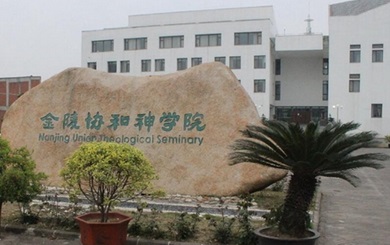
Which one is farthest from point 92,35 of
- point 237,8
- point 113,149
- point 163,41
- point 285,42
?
point 113,149

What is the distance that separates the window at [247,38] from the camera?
4041 cm

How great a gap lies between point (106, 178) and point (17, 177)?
65.5 inches

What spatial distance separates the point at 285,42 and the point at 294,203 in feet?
119

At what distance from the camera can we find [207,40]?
41.8 m

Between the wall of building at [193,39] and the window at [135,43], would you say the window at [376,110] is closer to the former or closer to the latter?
the wall of building at [193,39]

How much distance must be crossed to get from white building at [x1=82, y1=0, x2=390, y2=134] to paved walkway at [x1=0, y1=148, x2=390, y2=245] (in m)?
24.3

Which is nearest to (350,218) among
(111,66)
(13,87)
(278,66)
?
(278,66)

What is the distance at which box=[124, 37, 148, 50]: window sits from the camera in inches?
1729

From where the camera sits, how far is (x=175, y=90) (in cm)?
1011

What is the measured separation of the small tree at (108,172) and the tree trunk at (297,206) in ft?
6.19

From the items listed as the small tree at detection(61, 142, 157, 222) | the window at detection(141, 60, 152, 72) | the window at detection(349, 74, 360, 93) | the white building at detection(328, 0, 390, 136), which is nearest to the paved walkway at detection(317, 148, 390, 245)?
the small tree at detection(61, 142, 157, 222)

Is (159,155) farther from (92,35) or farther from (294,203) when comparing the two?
(92,35)

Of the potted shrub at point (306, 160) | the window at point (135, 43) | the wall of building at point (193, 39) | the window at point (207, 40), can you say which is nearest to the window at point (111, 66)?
the wall of building at point (193, 39)

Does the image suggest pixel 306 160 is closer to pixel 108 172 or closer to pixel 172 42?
pixel 108 172
